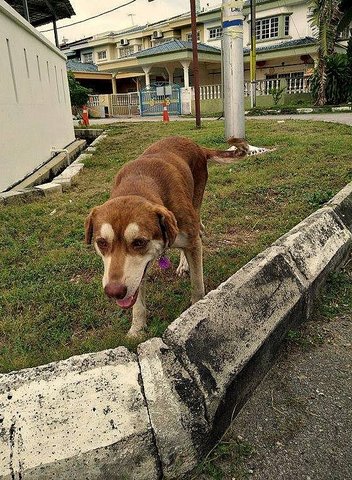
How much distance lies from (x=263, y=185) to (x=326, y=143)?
3867mm

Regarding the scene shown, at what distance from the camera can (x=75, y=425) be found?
6.14ft

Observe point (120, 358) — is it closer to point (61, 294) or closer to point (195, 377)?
point (195, 377)

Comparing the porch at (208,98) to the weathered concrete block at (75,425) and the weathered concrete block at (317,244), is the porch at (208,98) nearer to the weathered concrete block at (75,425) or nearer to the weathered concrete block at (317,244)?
the weathered concrete block at (317,244)

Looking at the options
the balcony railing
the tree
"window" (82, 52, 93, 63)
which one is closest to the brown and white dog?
the balcony railing

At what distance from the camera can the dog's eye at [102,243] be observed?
8.29ft

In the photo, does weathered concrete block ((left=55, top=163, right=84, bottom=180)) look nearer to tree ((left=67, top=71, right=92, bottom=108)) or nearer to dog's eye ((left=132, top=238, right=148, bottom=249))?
dog's eye ((left=132, top=238, right=148, bottom=249))

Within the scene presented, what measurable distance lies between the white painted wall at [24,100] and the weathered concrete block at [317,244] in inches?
230

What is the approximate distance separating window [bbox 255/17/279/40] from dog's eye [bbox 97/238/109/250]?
121ft

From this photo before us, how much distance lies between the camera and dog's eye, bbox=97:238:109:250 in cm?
253

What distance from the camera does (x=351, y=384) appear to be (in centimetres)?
250

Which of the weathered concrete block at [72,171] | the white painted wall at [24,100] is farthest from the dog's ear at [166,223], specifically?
the weathered concrete block at [72,171]

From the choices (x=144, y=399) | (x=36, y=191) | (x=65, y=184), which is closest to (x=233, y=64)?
(x=65, y=184)

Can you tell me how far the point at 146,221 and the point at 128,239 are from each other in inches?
6.4

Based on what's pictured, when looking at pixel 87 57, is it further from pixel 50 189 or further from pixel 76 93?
pixel 50 189
